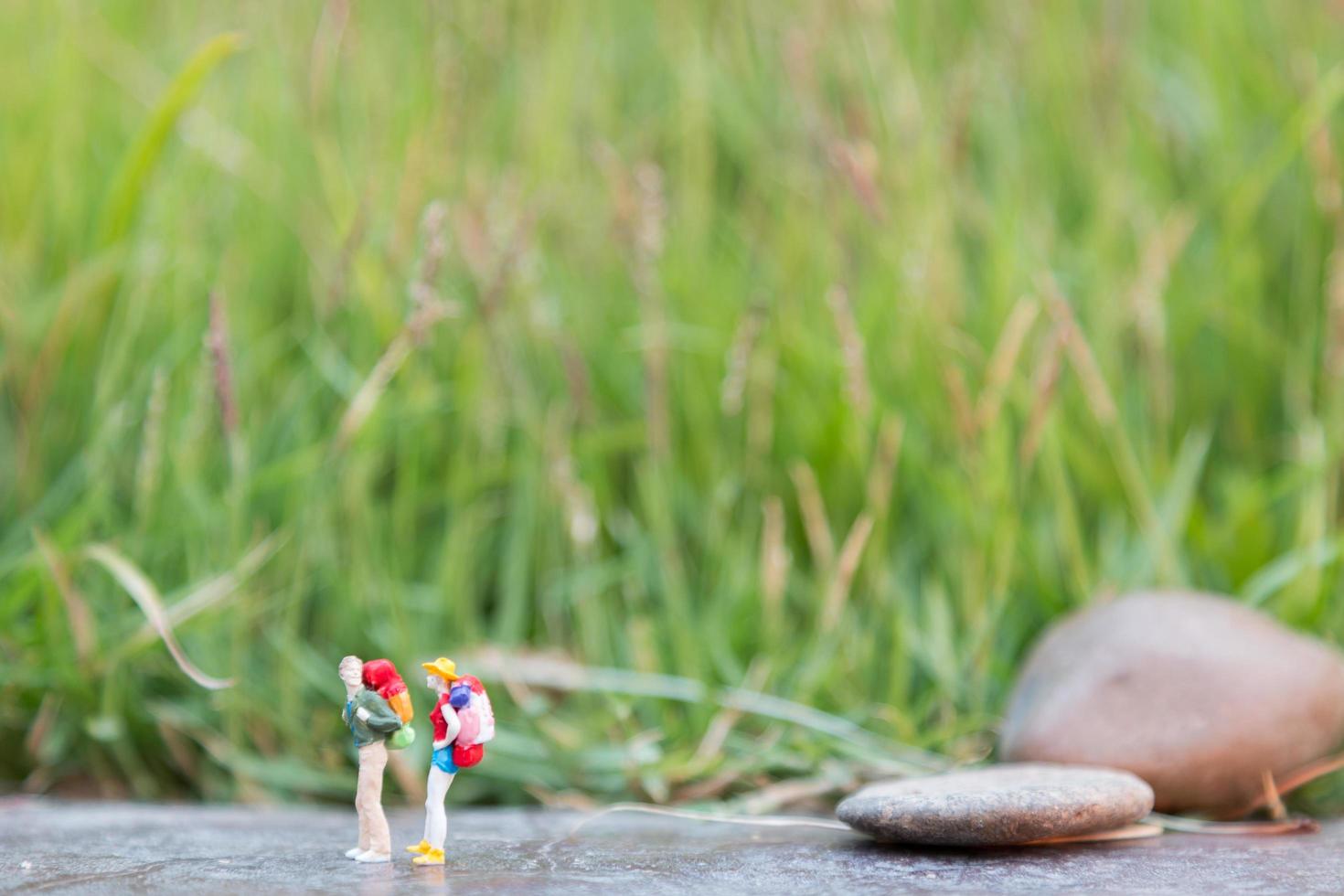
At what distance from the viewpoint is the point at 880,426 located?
2330 millimetres

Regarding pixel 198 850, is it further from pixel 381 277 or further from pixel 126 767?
pixel 381 277

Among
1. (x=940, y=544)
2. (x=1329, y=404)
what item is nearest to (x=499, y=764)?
(x=940, y=544)

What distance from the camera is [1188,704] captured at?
180cm

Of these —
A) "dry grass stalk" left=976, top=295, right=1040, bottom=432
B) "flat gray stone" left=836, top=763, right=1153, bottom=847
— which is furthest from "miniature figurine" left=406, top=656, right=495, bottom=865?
"dry grass stalk" left=976, top=295, right=1040, bottom=432

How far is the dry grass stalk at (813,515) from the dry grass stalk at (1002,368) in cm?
28

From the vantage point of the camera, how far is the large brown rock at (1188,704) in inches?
69.7

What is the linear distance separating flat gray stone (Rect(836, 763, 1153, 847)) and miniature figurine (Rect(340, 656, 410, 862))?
0.48 m

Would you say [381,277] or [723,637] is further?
[381,277]

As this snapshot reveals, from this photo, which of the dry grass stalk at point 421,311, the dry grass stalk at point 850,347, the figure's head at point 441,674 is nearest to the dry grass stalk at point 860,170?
the dry grass stalk at point 850,347

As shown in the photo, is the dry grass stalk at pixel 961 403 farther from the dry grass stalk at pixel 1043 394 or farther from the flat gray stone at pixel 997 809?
the flat gray stone at pixel 997 809

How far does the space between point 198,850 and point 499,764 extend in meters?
0.54

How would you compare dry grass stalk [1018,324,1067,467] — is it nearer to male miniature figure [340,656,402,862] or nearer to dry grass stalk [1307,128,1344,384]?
dry grass stalk [1307,128,1344,384]

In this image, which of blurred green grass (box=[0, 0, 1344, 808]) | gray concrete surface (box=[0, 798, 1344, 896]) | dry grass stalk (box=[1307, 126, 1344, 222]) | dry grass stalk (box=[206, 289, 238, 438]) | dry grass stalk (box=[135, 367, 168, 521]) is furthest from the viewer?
dry grass stalk (box=[1307, 126, 1344, 222])

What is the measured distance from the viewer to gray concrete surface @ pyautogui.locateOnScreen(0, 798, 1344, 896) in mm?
1290
